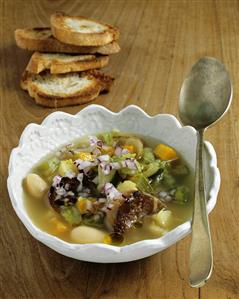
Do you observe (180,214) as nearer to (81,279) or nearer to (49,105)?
(81,279)

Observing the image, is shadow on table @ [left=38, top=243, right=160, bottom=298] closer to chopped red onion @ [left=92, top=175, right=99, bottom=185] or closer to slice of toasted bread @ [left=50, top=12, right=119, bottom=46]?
chopped red onion @ [left=92, top=175, right=99, bottom=185]

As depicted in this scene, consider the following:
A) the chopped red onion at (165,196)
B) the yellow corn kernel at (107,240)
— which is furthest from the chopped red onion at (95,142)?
the yellow corn kernel at (107,240)

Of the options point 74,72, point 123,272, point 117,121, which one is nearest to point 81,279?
point 123,272

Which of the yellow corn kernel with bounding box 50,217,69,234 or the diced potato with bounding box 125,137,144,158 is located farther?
the diced potato with bounding box 125,137,144,158

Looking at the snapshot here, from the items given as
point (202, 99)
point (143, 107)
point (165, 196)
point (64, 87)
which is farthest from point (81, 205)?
point (64, 87)

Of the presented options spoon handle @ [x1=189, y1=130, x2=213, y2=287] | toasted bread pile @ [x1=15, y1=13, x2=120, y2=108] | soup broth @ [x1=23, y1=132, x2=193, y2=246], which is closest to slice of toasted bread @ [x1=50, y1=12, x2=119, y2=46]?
toasted bread pile @ [x1=15, y1=13, x2=120, y2=108]
